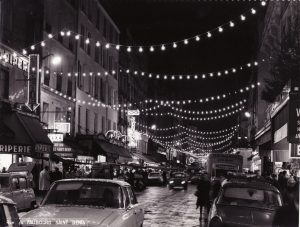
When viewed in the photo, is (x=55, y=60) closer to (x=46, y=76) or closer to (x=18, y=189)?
(x=46, y=76)

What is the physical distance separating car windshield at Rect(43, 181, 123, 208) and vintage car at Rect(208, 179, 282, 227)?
272 centimetres

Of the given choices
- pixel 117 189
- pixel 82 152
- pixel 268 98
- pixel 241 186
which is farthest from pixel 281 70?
pixel 82 152

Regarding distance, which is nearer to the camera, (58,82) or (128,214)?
(128,214)

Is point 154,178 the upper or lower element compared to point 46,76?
Result: lower

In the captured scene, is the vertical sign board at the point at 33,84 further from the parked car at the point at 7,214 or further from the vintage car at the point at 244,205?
the parked car at the point at 7,214

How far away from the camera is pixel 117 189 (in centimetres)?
1035

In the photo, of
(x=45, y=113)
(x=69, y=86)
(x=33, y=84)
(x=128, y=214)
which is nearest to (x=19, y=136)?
(x=33, y=84)

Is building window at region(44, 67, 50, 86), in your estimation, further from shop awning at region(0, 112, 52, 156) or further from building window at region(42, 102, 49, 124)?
shop awning at region(0, 112, 52, 156)

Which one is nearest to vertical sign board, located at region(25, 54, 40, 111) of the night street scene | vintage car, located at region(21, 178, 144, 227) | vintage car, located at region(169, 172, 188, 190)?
the night street scene

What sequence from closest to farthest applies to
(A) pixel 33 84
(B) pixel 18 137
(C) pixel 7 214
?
(C) pixel 7 214
(B) pixel 18 137
(A) pixel 33 84

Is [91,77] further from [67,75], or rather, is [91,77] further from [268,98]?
[268,98]

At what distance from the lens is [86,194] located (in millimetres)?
10375

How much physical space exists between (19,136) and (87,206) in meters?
19.4

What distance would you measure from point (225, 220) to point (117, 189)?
271 cm
